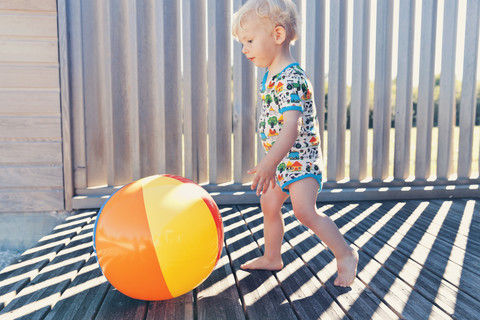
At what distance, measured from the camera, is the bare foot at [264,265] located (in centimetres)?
209

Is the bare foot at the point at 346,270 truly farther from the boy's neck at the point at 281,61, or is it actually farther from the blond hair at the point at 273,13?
the blond hair at the point at 273,13

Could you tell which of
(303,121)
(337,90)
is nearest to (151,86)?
(337,90)

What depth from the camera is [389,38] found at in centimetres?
369

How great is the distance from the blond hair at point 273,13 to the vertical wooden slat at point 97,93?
6.00 feet

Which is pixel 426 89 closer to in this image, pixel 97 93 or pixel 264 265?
pixel 264 265

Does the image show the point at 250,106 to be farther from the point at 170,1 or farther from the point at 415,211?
the point at 415,211

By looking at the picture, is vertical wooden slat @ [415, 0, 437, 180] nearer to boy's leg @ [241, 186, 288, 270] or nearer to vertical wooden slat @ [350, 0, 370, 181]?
vertical wooden slat @ [350, 0, 370, 181]

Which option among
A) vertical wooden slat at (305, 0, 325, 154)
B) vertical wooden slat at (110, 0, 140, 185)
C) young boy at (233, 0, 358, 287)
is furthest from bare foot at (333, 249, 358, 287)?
vertical wooden slat at (110, 0, 140, 185)

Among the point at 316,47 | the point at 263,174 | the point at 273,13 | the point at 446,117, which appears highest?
the point at 316,47

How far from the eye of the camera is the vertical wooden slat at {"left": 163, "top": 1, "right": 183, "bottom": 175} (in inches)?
137

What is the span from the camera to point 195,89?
11.7 feet

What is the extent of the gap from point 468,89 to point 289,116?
274 cm

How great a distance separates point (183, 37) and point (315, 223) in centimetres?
218

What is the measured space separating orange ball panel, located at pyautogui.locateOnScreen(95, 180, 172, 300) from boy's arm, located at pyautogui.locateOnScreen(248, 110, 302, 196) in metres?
0.49
